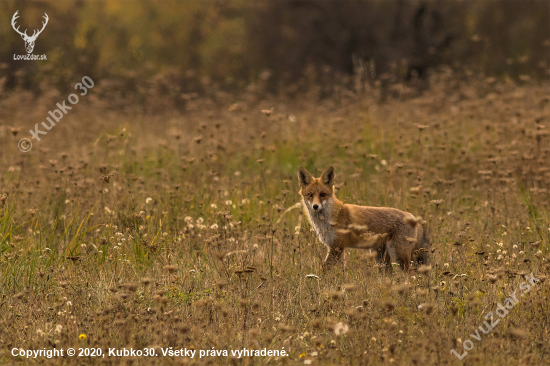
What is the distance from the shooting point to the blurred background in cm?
1808

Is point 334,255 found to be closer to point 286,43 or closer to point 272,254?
point 272,254

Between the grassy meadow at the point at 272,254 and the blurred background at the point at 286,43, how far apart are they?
6188mm

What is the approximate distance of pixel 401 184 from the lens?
7336 mm

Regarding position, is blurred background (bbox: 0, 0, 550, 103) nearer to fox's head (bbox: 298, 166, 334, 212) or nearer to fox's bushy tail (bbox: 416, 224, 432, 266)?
fox's head (bbox: 298, 166, 334, 212)

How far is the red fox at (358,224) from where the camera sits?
225 inches

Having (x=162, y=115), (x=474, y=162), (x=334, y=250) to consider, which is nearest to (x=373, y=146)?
(x=474, y=162)

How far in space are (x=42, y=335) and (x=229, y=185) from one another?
4304 millimetres

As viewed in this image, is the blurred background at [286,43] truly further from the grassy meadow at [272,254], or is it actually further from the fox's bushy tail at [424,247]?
the fox's bushy tail at [424,247]

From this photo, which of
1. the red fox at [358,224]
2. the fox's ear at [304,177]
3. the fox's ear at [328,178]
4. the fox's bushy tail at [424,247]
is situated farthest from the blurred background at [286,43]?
the fox's bushy tail at [424,247]

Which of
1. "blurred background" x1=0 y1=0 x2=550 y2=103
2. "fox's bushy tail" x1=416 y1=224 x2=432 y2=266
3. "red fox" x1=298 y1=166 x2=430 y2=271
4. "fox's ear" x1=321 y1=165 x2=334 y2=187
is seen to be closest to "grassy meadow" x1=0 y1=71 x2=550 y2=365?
"fox's bushy tail" x1=416 y1=224 x2=432 y2=266

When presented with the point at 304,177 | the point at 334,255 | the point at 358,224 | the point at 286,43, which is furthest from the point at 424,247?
the point at 286,43

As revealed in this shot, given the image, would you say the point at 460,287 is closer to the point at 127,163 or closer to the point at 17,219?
the point at 17,219

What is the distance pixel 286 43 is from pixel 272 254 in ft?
Result: 54.9

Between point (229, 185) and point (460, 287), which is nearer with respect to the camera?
point (460, 287)
